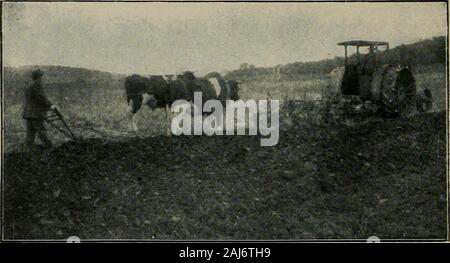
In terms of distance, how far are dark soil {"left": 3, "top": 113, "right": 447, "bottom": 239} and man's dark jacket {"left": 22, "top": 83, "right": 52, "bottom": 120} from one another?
441 mm

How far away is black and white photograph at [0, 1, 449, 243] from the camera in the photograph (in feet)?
19.7

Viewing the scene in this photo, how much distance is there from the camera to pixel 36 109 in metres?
6.29

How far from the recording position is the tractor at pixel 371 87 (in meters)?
6.74

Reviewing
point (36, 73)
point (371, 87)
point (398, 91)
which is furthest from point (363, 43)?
point (36, 73)

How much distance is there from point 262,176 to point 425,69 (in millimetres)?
2331

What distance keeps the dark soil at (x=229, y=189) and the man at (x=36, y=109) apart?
0.22 metres

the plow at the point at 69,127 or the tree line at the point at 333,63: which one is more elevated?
the tree line at the point at 333,63

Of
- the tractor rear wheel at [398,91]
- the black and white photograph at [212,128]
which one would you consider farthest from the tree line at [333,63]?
the tractor rear wheel at [398,91]

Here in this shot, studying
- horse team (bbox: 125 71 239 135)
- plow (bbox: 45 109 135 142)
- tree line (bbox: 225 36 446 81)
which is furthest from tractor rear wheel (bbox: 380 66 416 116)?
plow (bbox: 45 109 135 142)

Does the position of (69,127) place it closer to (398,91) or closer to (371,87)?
(371,87)

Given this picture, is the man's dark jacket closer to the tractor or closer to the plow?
the plow

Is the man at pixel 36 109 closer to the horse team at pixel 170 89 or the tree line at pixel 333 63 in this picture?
the horse team at pixel 170 89

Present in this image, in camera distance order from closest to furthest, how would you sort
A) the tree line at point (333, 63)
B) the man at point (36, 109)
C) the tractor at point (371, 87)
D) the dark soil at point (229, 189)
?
the dark soil at point (229, 189) → the man at point (36, 109) → the tree line at point (333, 63) → the tractor at point (371, 87)
